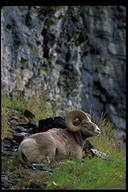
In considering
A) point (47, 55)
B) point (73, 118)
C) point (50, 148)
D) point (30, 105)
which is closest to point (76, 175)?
point (50, 148)

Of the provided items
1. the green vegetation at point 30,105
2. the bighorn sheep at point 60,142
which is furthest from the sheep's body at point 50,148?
the green vegetation at point 30,105

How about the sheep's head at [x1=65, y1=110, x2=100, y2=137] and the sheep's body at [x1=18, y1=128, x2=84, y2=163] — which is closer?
the sheep's body at [x1=18, y1=128, x2=84, y2=163]

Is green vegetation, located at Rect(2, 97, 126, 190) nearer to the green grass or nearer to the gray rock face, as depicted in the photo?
the green grass

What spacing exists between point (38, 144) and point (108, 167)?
141cm

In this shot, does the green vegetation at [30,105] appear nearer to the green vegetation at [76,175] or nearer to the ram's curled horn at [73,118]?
the ram's curled horn at [73,118]

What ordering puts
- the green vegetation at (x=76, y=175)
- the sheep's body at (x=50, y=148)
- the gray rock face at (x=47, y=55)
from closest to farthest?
the green vegetation at (x=76, y=175) → the sheep's body at (x=50, y=148) → the gray rock face at (x=47, y=55)

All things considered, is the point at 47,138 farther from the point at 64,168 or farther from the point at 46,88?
the point at 46,88

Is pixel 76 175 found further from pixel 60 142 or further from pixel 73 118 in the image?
pixel 73 118

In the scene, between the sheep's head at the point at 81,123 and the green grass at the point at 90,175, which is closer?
the green grass at the point at 90,175

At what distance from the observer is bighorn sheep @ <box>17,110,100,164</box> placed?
12.6m

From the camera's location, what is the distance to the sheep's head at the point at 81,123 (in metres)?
14.1

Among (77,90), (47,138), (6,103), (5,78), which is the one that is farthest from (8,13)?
(47,138)

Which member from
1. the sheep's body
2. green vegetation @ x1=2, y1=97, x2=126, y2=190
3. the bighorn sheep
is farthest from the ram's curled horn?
green vegetation @ x1=2, y1=97, x2=126, y2=190

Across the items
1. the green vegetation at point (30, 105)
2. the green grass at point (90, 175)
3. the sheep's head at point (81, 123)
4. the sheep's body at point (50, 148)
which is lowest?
the green grass at point (90, 175)
